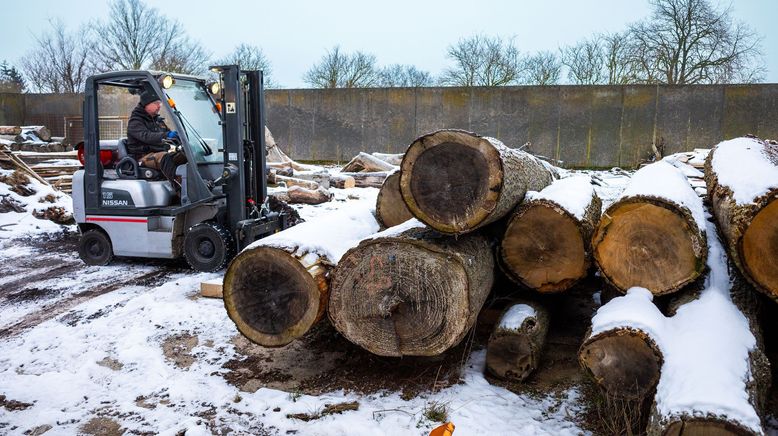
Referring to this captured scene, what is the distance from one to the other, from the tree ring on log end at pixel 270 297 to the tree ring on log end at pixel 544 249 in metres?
1.43

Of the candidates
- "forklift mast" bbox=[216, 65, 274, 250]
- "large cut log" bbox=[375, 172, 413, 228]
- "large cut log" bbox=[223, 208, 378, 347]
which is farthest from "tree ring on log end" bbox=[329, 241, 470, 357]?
"forklift mast" bbox=[216, 65, 274, 250]

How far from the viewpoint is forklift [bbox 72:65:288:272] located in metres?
6.82

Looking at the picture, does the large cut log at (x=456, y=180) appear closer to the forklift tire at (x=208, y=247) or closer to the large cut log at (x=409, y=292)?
the large cut log at (x=409, y=292)

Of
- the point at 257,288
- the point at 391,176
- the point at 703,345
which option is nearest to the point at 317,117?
the point at 391,176

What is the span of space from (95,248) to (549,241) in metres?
5.81

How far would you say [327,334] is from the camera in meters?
4.94

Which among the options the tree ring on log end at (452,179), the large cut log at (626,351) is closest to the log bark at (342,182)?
the tree ring on log end at (452,179)

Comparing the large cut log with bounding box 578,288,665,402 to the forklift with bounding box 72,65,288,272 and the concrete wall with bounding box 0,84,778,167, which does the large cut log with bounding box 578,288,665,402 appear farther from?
the concrete wall with bounding box 0,84,778,167

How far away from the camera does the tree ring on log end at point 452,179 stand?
12.0 ft

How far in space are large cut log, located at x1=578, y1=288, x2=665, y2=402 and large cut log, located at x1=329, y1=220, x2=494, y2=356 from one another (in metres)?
0.77

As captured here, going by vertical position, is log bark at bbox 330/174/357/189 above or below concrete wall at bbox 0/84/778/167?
below

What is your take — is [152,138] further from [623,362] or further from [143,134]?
[623,362]

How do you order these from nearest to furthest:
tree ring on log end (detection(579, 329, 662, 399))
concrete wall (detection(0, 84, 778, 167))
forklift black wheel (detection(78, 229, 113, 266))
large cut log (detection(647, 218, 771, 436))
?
large cut log (detection(647, 218, 771, 436))
tree ring on log end (detection(579, 329, 662, 399))
forklift black wheel (detection(78, 229, 113, 266))
concrete wall (detection(0, 84, 778, 167))

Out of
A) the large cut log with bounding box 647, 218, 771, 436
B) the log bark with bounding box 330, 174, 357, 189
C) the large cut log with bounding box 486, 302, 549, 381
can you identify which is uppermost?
the log bark with bounding box 330, 174, 357, 189
